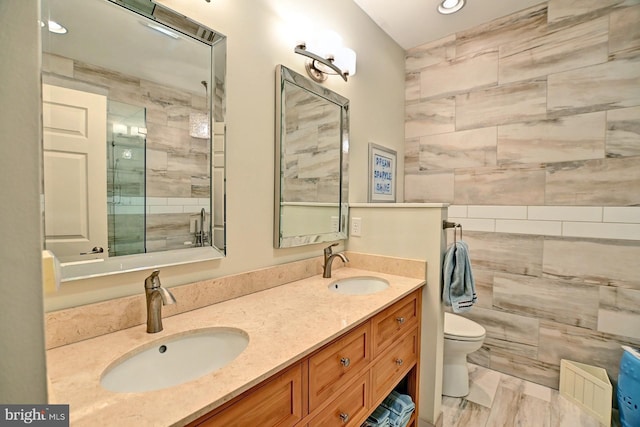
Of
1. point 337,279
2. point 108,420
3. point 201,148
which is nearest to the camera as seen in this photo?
point 108,420

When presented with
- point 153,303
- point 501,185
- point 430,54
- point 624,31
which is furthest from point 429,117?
point 153,303

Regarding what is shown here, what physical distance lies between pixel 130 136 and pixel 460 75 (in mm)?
2446

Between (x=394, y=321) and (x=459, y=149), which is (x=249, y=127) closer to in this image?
(x=394, y=321)

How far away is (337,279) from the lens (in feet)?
5.49

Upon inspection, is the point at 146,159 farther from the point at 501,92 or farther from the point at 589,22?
the point at 589,22

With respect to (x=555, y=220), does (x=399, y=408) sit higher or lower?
lower

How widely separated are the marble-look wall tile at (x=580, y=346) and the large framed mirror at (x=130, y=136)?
2.29 meters

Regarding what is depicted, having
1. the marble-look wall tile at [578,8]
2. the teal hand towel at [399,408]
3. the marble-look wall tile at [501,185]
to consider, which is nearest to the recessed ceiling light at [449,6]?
the marble-look wall tile at [578,8]

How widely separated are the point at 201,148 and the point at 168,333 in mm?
701

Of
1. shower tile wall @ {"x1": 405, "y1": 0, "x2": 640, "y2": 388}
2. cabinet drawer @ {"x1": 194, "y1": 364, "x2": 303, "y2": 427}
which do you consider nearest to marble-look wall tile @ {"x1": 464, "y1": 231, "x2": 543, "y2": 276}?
shower tile wall @ {"x1": 405, "y1": 0, "x2": 640, "y2": 388}

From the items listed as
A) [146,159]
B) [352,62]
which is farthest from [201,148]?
[352,62]

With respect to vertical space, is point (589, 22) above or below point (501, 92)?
above

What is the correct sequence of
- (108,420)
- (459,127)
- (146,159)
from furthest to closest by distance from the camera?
(459,127)
(146,159)
(108,420)

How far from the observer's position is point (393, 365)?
137 centimetres
